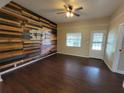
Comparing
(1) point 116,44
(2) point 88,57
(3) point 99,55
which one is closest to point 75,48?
(2) point 88,57

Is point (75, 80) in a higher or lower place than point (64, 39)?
lower

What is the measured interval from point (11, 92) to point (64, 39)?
4988 mm

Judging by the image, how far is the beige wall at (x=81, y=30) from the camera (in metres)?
4.91

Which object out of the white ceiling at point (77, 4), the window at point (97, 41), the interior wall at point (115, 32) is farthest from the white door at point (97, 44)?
the white ceiling at point (77, 4)

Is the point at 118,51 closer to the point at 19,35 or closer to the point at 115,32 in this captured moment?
the point at 115,32

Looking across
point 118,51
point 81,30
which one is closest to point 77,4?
point 118,51

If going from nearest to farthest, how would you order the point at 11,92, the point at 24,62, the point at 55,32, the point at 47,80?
the point at 11,92 → the point at 47,80 → the point at 24,62 → the point at 55,32

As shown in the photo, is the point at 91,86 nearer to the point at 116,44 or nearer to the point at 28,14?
the point at 116,44

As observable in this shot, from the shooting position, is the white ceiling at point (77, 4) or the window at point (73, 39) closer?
the white ceiling at point (77, 4)

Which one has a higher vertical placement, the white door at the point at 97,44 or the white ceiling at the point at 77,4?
the white ceiling at the point at 77,4

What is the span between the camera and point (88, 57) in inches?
214

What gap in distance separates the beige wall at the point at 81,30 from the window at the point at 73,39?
27 cm

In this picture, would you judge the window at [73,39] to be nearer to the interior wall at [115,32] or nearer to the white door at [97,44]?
the white door at [97,44]

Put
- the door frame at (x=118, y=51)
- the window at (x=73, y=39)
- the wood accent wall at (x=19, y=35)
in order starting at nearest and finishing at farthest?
1. the wood accent wall at (x=19, y=35)
2. the door frame at (x=118, y=51)
3. the window at (x=73, y=39)
